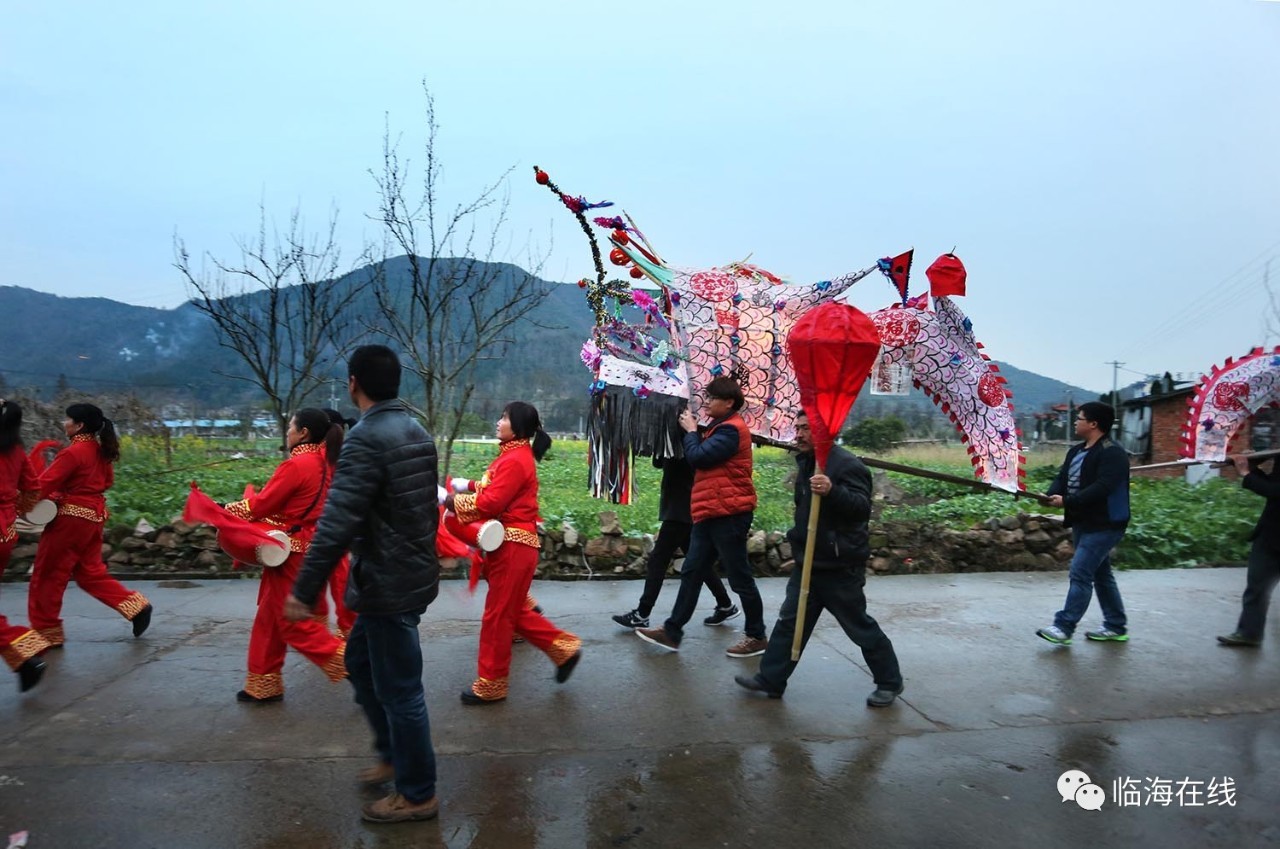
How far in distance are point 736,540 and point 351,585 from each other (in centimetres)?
263

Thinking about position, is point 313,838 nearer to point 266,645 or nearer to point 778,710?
point 266,645

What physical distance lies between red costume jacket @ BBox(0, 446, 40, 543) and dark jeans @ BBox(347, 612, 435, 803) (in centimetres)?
296

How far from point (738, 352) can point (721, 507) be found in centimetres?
107

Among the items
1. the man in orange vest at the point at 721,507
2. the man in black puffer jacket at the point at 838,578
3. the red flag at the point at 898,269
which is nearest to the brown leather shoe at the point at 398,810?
the man in black puffer jacket at the point at 838,578

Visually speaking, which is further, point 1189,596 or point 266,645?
point 1189,596

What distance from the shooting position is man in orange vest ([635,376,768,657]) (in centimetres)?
500

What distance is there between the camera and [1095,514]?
5441mm

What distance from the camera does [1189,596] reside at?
7195mm

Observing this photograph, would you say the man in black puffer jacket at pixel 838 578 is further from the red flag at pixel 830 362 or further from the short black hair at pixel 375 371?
the short black hair at pixel 375 371

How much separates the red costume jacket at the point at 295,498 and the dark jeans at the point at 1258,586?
19.6ft

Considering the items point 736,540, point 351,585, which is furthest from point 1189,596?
point 351,585

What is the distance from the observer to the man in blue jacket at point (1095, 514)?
5.36 meters

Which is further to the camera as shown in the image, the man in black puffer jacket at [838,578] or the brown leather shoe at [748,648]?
the brown leather shoe at [748,648]

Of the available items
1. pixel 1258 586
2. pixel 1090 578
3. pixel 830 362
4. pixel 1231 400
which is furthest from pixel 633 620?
pixel 1231 400
